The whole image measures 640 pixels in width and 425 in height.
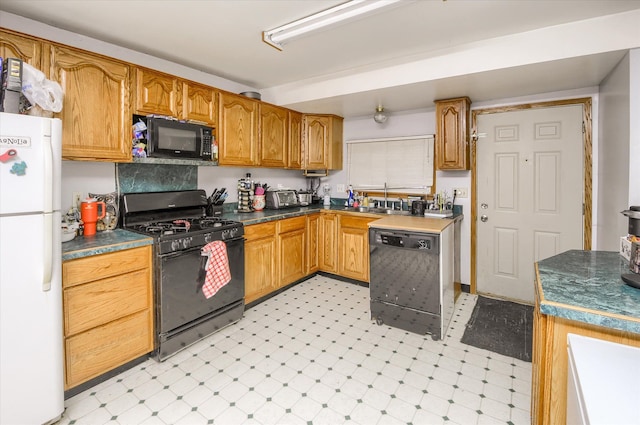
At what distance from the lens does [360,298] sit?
348 cm

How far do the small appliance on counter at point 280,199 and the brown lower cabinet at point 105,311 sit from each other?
1.77 m

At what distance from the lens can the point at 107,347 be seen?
80.0 inches

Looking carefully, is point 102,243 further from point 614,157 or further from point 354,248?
point 614,157

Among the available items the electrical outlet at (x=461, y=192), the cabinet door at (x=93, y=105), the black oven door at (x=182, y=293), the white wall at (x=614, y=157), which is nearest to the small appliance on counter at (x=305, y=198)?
the black oven door at (x=182, y=293)

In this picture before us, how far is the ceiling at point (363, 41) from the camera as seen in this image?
2049 millimetres

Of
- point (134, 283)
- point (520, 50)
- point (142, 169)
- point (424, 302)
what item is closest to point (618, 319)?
point (424, 302)

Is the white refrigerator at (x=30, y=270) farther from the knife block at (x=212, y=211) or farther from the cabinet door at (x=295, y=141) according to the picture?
the cabinet door at (x=295, y=141)

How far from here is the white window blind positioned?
3816 millimetres

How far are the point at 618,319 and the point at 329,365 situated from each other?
67.0 inches

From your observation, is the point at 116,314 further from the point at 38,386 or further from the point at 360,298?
the point at 360,298

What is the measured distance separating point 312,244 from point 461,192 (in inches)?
74.8

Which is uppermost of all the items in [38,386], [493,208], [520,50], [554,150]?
[520,50]

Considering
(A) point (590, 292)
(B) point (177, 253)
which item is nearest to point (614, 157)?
(A) point (590, 292)

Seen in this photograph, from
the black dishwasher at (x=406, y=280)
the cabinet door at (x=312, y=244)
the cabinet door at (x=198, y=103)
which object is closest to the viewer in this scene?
the black dishwasher at (x=406, y=280)
